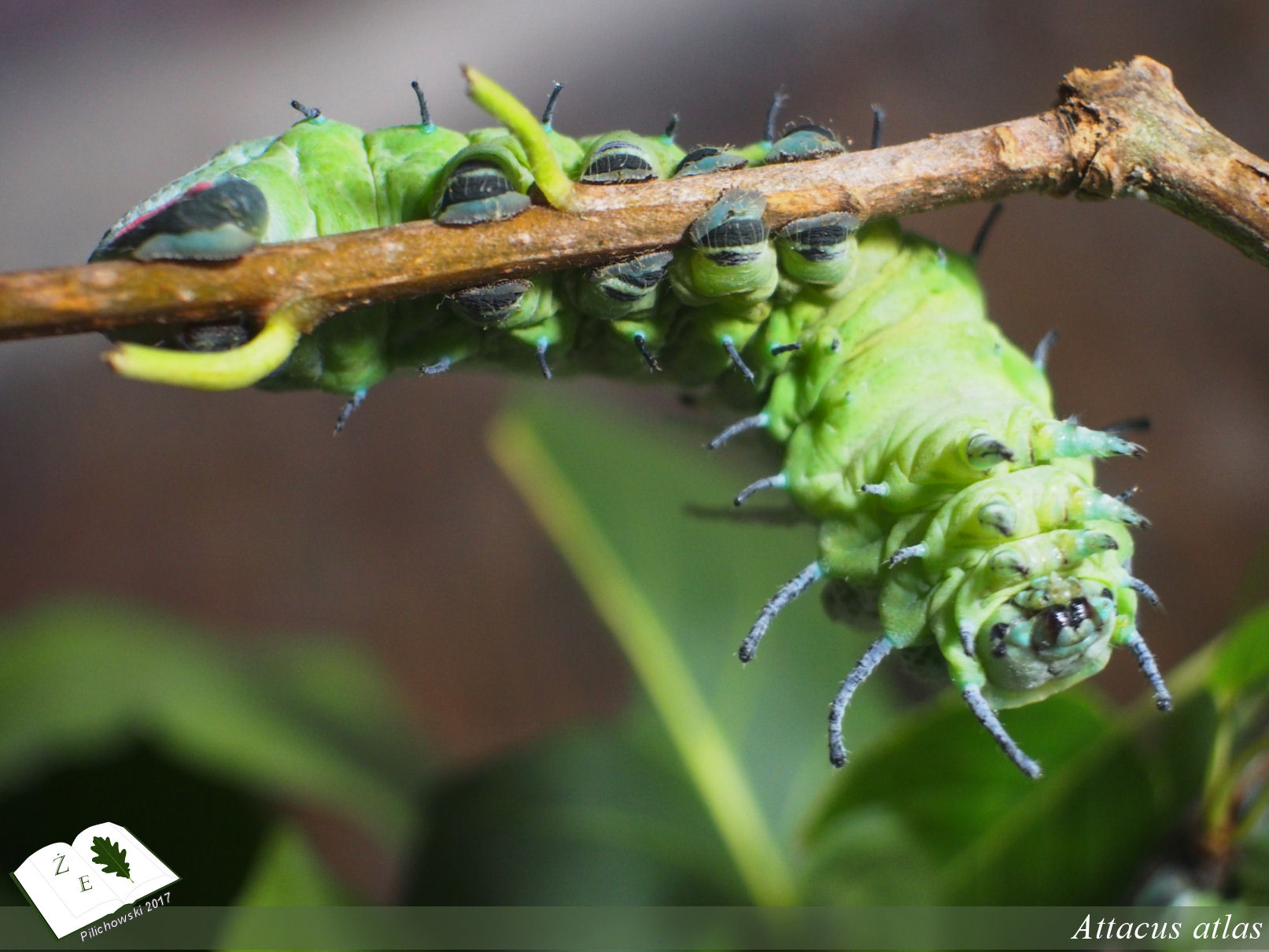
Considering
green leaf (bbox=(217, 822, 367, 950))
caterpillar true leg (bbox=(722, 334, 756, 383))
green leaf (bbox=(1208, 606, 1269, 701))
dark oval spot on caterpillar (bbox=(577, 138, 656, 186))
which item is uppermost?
dark oval spot on caterpillar (bbox=(577, 138, 656, 186))

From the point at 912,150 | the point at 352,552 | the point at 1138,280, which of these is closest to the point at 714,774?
the point at 912,150

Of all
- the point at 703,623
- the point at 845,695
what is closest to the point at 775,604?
the point at 845,695

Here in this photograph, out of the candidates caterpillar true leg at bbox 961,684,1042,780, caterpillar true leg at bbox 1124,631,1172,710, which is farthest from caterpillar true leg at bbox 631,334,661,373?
caterpillar true leg at bbox 1124,631,1172,710

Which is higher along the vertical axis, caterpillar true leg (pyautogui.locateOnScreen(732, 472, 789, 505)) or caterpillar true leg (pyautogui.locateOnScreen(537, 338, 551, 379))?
caterpillar true leg (pyautogui.locateOnScreen(537, 338, 551, 379))

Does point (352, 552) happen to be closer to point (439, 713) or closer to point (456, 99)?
point (439, 713)

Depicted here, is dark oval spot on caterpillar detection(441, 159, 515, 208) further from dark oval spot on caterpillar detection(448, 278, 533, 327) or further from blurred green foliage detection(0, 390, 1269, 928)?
blurred green foliage detection(0, 390, 1269, 928)

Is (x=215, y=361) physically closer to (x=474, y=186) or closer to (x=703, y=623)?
(x=474, y=186)

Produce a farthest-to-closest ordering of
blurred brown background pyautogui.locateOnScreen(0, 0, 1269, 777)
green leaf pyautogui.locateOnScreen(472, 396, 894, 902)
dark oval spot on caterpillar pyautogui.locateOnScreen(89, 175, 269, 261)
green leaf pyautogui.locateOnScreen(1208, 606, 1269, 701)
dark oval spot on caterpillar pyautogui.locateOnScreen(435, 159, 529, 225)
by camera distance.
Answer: blurred brown background pyautogui.locateOnScreen(0, 0, 1269, 777)
green leaf pyautogui.locateOnScreen(472, 396, 894, 902)
green leaf pyautogui.locateOnScreen(1208, 606, 1269, 701)
dark oval spot on caterpillar pyautogui.locateOnScreen(435, 159, 529, 225)
dark oval spot on caterpillar pyautogui.locateOnScreen(89, 175, 269, 261)
